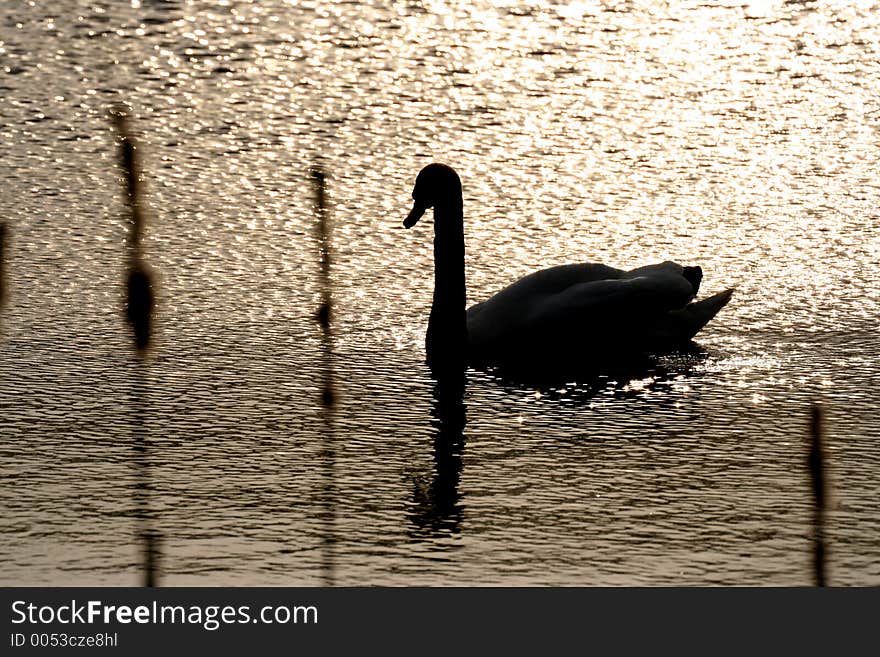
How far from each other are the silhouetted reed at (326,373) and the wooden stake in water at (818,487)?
155cm

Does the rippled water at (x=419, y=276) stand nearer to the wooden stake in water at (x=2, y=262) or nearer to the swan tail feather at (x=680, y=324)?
the wooden stake in water at (x=2, y=262)

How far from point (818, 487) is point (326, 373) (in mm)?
2463

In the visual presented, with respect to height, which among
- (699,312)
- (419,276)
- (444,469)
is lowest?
(444,469)

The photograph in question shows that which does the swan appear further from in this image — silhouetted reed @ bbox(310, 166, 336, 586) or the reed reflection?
silhouetted reed @ bbox(310, 166, 336, 586)

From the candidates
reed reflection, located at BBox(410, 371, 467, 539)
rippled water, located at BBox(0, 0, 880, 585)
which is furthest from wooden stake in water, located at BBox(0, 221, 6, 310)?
reed reflection, located at BBox(410, 371, 467, 539)

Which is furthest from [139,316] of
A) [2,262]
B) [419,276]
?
[419,276]

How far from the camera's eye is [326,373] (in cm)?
870

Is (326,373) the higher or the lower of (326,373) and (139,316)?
the lower

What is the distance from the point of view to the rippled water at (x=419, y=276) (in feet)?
21.7

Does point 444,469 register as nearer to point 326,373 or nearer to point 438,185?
point 326,373

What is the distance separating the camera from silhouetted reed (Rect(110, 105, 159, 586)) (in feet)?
21.4

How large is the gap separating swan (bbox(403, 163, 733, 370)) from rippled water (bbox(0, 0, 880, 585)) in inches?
9.9
